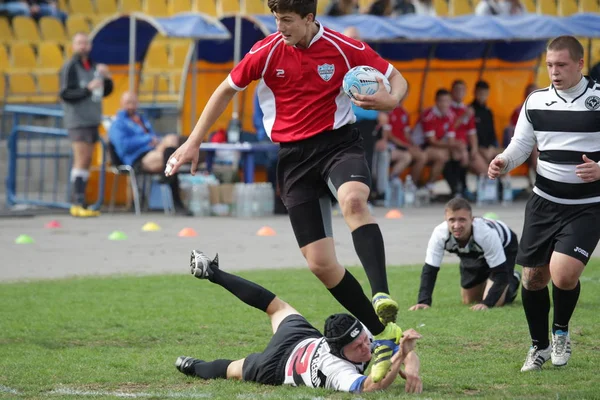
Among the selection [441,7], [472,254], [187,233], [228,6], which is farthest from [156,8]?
[472,254]

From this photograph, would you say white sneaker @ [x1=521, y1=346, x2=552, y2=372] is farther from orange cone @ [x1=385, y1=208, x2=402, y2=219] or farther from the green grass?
orange cone @ [x1=385, y1=208, x2=402, y2=219]

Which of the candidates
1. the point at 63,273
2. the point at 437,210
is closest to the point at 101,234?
the point at 63,273

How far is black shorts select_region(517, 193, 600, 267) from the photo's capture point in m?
6.60

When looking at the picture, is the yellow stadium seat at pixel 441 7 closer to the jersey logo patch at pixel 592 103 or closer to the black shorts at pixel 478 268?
the black shorts at pixel 478 268

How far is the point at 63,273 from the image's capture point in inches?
468

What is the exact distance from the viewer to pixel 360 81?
21.2 feet

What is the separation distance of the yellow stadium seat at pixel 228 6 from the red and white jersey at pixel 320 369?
694 inches

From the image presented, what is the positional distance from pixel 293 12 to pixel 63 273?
6.21m

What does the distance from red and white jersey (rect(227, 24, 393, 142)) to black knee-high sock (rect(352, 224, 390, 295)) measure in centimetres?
75

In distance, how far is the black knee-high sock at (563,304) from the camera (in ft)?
22.3

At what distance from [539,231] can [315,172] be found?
4.68ft

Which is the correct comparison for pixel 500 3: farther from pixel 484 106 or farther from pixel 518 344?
pixel 518 344

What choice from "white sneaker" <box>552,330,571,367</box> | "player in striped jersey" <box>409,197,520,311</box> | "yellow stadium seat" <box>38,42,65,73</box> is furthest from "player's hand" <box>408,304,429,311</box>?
"yellow stadium seat" <box>38,42,65,73</box>

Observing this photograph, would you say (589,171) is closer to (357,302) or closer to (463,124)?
(357,302)
